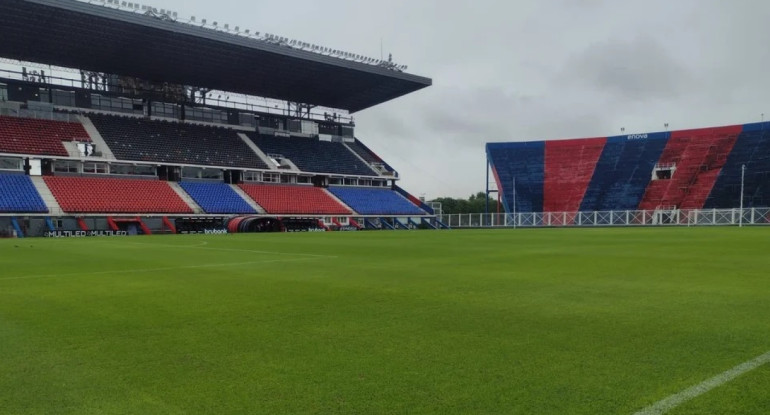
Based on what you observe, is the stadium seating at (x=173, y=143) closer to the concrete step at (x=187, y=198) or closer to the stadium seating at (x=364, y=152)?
the concrete step at (x=187, y=198)

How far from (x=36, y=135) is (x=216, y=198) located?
15963 millimetres

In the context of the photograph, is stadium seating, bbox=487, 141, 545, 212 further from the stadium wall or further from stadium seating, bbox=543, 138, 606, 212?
stadium seating, bbox=543, 138, 606, 212

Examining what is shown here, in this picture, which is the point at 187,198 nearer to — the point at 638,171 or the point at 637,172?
the point at 637,172

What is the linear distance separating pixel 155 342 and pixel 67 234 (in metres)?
38.8

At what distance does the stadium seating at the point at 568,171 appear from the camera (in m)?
62.2

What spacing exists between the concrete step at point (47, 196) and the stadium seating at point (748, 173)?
60436 mm

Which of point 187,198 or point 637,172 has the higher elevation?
point 637,172

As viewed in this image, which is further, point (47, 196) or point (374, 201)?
point (374, 201)

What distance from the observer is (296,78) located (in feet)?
172

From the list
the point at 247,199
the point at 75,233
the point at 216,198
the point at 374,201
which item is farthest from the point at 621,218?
the point at 75,233

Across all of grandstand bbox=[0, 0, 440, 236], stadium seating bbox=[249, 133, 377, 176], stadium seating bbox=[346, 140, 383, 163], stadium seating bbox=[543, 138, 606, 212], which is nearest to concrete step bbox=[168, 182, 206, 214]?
grandstand bbox=[0, 0, 440, 236]

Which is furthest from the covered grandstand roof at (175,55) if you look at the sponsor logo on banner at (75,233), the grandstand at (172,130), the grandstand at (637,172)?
the grandstand at (637,172)

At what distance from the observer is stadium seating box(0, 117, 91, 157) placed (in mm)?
42031

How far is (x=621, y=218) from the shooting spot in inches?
2158
